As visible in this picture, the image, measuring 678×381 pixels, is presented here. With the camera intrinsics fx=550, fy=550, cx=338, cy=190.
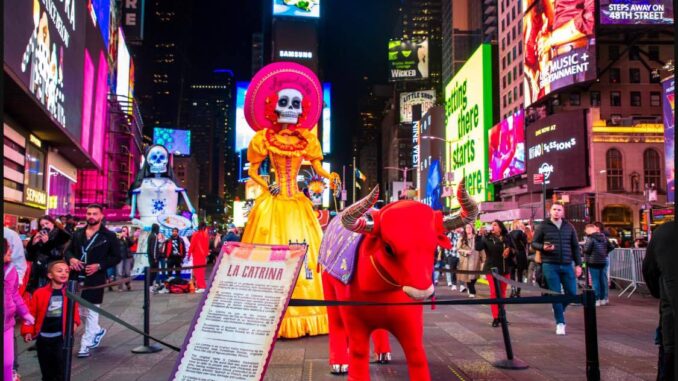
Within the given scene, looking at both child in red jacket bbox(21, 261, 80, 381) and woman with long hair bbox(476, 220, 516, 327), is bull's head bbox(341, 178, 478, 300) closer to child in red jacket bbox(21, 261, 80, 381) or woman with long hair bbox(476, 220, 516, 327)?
child in red jacket bbox(21, 261, 80, 381)

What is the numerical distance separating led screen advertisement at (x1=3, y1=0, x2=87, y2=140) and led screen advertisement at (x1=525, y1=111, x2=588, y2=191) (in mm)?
33393

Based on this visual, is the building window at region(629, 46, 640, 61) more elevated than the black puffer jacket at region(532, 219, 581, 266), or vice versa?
the building window at region(629, 46, 640, 61)

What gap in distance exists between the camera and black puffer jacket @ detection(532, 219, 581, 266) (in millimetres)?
8656

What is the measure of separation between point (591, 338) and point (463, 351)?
3526 mm

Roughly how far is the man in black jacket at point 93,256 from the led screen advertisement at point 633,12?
4573 cm

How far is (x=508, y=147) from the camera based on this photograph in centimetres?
5341

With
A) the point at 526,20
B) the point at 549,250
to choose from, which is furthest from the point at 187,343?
the point at 526,20

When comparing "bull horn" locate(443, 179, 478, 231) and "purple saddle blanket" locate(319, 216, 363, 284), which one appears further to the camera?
"purple saddle blanket" locate(319, 216, 363, 284)

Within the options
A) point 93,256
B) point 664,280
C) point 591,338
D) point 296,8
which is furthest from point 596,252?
point 296,8

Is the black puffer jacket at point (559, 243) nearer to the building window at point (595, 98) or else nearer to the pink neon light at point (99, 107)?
the pink neon light at point (99, 107)

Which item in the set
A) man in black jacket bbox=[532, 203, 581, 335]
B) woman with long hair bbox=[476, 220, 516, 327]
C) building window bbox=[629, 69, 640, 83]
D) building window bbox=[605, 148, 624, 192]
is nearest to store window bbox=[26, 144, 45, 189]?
woman with long hair bbox=[476, 220, 516, 327]

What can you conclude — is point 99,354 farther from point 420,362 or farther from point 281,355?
point 420,362

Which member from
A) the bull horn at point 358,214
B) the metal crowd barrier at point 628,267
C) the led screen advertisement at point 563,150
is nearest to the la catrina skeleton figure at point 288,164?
the bull horn at point 358,214

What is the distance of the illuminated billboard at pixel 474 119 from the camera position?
59.7 meters
